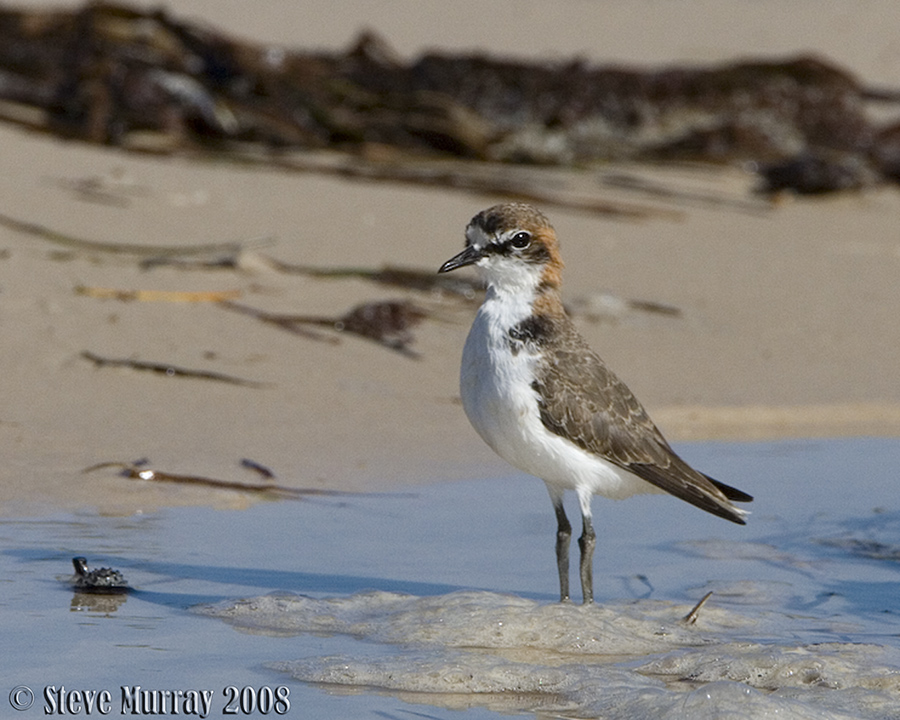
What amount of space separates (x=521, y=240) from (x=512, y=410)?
0.70 metres

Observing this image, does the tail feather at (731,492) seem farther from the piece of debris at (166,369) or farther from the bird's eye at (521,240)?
the piece of debris at (166,369)

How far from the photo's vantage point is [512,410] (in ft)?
15.6

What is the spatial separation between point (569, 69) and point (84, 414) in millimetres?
7584

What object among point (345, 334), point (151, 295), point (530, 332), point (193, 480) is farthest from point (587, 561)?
point (151, 295)

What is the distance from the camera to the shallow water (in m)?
3.87

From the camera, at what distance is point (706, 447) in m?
6.58

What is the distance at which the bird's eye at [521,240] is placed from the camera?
5098 millimetres

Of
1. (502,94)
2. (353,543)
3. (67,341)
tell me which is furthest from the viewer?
(502,94)

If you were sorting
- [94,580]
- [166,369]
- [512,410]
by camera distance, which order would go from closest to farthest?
1. [94,580]
2. [512,410]
3. [166,369]

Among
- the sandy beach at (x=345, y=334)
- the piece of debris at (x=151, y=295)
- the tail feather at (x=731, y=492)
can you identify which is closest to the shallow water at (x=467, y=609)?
the tail feather at (x=731, y=492)

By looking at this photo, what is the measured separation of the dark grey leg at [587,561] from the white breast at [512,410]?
0.46ft

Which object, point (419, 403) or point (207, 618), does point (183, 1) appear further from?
point (207, 618)

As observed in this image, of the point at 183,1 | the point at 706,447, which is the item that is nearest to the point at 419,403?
the point at 706,447

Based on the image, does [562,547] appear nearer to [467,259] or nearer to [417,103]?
[467,259]
